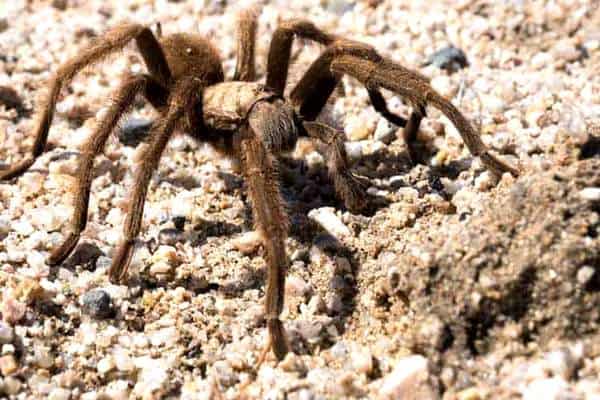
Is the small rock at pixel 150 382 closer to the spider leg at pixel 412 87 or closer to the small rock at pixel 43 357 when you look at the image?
the small rock at pixel 43 357

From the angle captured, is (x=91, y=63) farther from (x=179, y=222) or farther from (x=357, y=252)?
(x=357, y=252)

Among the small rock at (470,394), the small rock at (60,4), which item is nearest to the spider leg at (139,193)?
the small rock at (470,394)

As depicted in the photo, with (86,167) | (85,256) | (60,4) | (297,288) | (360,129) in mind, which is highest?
(60,4)

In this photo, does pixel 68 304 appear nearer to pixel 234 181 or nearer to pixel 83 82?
pixel 234 181

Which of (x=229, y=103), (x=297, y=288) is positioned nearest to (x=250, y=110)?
(x=229, y=103)

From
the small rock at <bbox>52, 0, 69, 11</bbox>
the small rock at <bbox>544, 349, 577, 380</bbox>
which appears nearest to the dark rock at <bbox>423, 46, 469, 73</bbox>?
the small rock at <bbox>544, 349, 577, 380</bbox>

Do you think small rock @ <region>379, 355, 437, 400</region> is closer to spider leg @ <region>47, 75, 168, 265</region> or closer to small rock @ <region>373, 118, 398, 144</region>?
spider leg @ <region>47, 75, 168, 265</region>

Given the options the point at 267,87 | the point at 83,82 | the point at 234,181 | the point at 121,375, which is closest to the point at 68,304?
the point at 121,375
